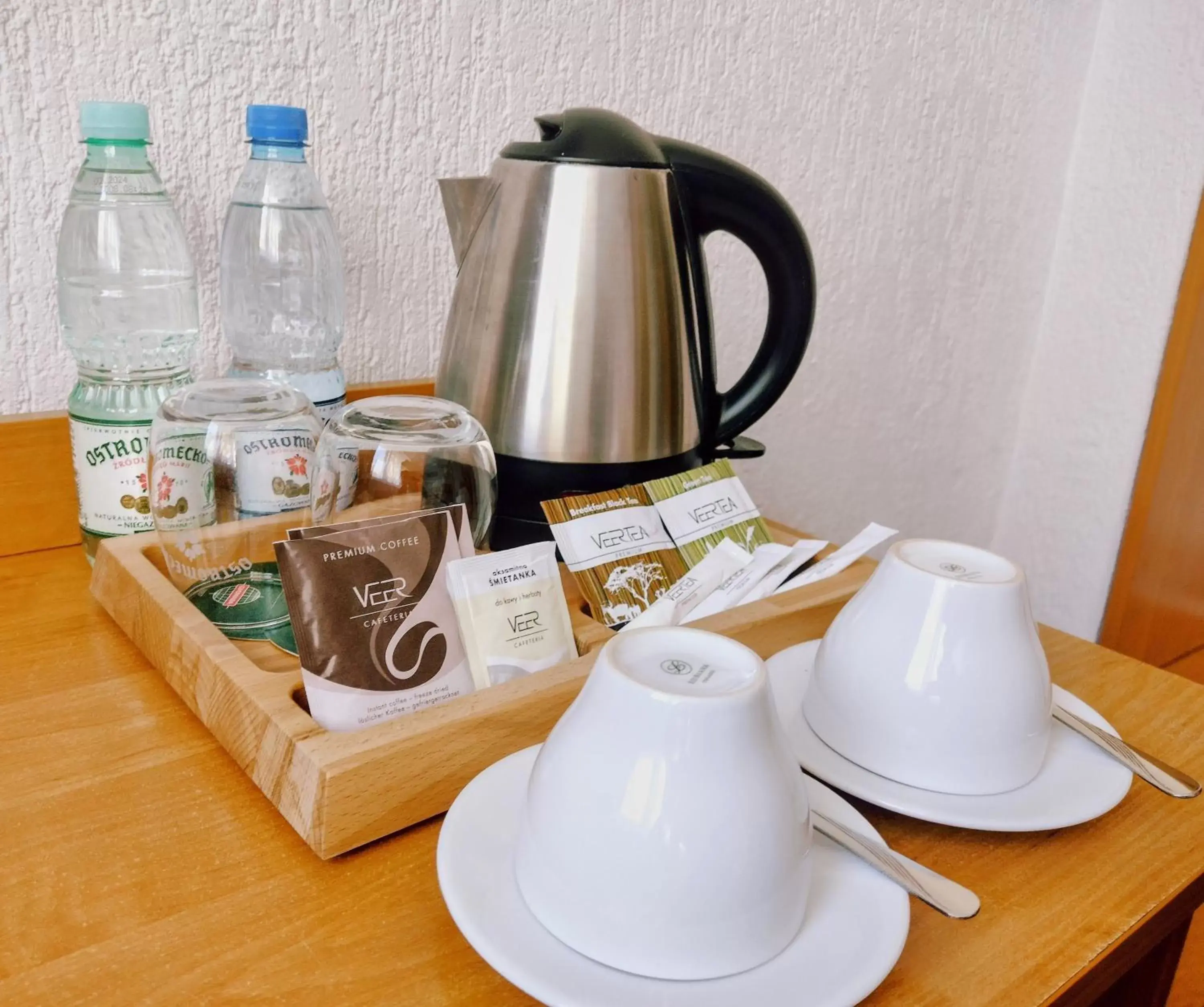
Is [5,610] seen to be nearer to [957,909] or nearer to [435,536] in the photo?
[435,536]

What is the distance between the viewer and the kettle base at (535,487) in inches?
24.0

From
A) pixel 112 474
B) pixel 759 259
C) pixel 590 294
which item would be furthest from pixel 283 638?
pixel 759 259

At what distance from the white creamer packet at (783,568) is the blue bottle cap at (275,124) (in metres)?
0.38

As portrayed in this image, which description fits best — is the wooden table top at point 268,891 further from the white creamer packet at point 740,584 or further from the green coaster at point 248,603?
the white creamer packet at point 740,584

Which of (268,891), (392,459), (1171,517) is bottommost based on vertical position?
(1171,517)

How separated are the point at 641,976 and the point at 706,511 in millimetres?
357

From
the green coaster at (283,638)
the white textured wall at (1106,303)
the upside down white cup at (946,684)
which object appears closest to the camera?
the upside down white cup at (946,684)

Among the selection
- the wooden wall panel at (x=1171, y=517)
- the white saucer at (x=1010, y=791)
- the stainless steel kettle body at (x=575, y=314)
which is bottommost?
the wooden wall panel at (x=1171, y=517)

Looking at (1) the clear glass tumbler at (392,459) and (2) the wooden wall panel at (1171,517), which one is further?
(2) the wooden wall panel at (1171,517)

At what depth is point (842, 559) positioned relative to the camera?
0.58 meters

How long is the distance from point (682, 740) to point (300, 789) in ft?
0.54

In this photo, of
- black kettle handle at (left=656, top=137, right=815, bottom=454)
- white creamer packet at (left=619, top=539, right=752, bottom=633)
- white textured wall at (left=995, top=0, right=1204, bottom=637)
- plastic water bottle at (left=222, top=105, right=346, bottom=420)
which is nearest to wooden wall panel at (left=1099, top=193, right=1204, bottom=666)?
white textured wall at (left=995, top=0, right=1204, bottom=637)

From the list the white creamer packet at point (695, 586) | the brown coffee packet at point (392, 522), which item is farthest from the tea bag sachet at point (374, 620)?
the white creamer packet at point (695, 586)

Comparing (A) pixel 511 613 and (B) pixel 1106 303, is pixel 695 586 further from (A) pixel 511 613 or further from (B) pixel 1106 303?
(B) pixel 1106 303
